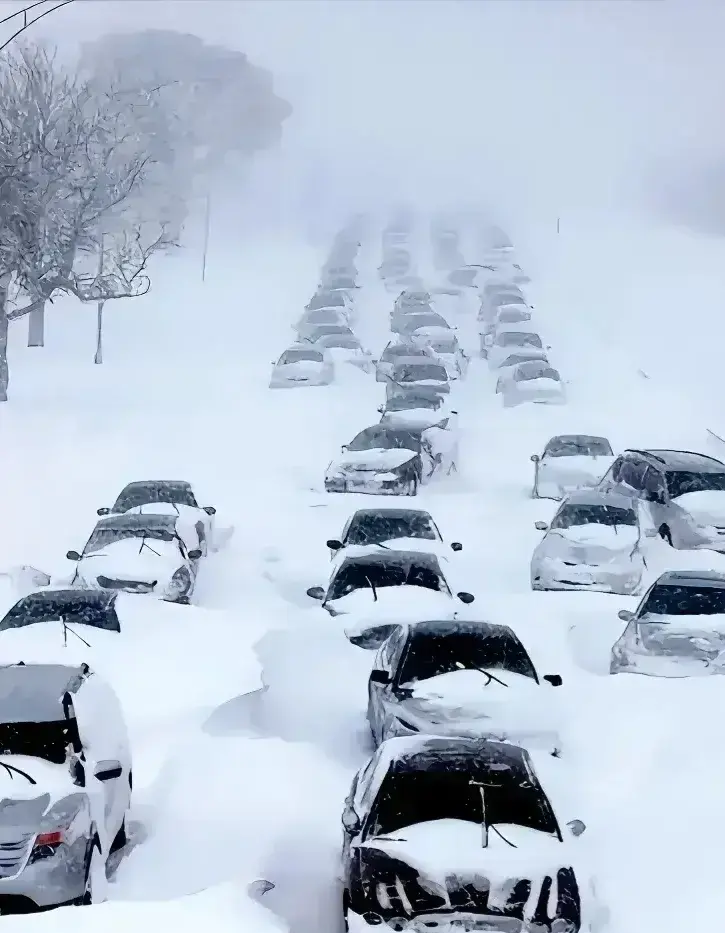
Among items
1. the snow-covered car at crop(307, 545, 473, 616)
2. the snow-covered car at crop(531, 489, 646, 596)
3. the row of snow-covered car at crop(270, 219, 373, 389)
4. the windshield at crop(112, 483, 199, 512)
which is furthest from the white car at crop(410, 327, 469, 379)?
the snow-covered car at crop(307, 545, 473, 616)

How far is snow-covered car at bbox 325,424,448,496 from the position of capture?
64.3 ft

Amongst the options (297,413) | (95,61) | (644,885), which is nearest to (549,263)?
(95,61)

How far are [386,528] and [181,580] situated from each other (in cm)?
279

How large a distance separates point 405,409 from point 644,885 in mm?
17934

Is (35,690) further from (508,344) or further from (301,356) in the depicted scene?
(508,344)

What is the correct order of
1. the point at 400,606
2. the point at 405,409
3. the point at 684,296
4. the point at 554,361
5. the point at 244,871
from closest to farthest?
the point at 244,871, the point at 400,606, the point at 405,409, the point at 554,361, the point at 684,296

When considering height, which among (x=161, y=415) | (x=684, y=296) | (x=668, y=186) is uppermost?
(x=668, y=186)

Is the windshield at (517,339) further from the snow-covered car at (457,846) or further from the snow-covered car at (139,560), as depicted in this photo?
the snow-covered car at (457,846)

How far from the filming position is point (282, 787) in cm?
892

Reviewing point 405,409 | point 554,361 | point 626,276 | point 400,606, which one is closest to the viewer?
point 400,606

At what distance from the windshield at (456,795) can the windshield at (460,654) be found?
2482 mm

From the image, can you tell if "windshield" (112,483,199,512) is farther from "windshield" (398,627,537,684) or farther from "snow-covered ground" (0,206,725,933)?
"windshield" (398,627,537,684)

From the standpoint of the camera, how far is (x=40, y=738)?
713 centimetres

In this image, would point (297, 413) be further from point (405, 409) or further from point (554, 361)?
point (554, 361)
